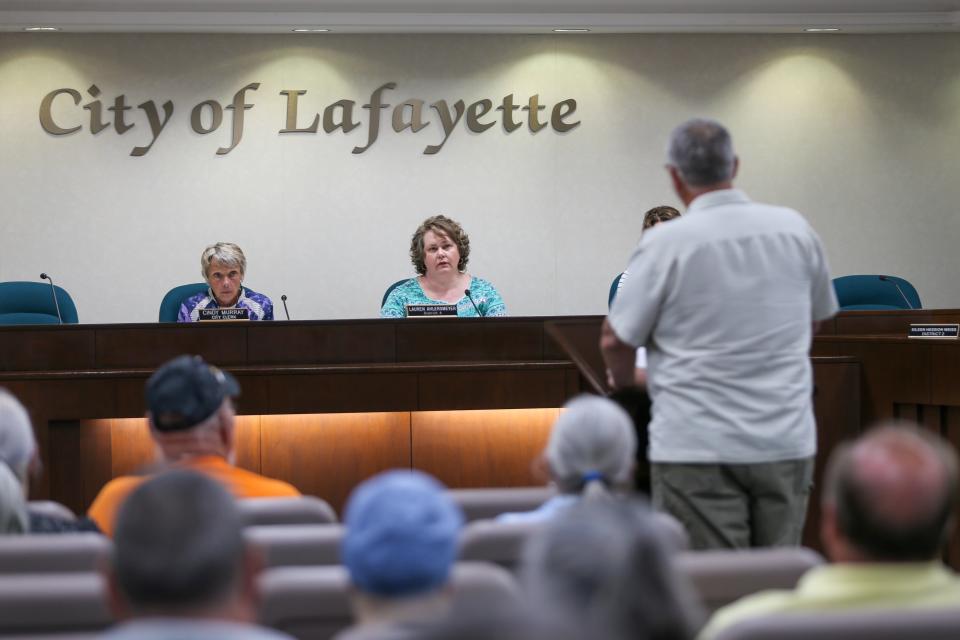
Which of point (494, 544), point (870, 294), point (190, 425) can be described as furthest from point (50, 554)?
point (870, 294)

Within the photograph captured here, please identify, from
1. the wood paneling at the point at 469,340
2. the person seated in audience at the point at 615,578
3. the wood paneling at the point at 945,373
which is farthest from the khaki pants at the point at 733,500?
the wood paneling at the point at 469,340

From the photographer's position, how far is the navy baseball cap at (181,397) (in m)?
2.84

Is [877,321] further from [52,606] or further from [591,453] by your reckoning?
[52,606]

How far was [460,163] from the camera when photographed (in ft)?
28.0

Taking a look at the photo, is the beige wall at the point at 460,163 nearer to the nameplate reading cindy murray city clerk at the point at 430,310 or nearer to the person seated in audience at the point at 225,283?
the person seated in audience at the point at 225,283

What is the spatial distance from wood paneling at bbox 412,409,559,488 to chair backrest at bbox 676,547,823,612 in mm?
3218

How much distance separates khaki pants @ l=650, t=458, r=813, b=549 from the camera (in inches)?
114

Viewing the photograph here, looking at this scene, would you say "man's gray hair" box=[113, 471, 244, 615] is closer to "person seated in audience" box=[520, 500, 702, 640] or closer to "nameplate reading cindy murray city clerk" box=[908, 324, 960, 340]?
"person seated in audience" box=[520, 500, 702, 640]

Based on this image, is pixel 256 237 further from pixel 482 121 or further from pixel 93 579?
pixel 93 579

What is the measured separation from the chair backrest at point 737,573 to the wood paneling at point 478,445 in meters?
3.22

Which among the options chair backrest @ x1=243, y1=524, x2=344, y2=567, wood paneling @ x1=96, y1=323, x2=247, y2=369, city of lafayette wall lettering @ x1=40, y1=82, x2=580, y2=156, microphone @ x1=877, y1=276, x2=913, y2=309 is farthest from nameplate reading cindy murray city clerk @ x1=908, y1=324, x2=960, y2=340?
city of lafayette wall lettering @ x1=40, y1=82, x2=580, y2=156

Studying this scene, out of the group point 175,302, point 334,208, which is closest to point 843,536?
point 175,302

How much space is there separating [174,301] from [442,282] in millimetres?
1403

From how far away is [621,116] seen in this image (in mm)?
8656
